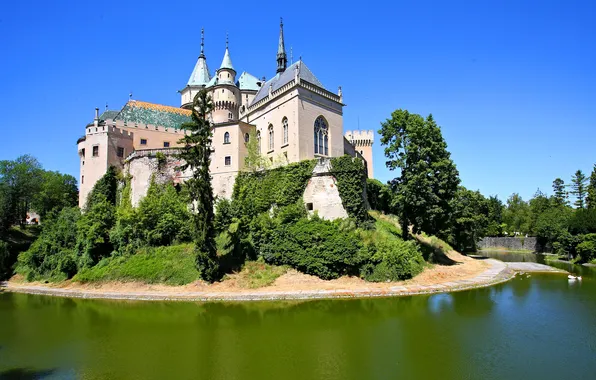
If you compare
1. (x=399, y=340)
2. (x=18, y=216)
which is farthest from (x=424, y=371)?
(x=18, y=216)

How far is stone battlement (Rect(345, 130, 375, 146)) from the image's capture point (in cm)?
5906

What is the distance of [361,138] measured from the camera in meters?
59.2

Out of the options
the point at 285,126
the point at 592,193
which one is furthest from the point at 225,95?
the point at 592,193

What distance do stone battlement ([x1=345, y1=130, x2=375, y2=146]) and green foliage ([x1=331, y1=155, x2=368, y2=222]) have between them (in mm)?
30273

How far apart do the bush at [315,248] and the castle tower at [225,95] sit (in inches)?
667

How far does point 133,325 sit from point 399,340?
1206cm

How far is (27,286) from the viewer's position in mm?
29672

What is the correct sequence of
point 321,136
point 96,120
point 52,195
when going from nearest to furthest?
point 321,136, point 96,120, point 52,195

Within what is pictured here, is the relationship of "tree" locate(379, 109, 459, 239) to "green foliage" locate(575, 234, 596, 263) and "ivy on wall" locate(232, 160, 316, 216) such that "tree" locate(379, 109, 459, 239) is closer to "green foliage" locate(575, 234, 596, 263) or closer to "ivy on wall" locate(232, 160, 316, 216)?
"ivy on wall" locate(232, 160, 316, 216)

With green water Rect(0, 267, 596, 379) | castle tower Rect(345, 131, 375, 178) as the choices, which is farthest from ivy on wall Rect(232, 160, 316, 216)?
castle tower Rect(345, 131, 375, 178)

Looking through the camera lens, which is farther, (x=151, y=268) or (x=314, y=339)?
(x=151, y=268)

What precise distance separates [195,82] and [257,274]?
3092cm

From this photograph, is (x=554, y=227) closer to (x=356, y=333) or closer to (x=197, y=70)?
(x=356, y=333)

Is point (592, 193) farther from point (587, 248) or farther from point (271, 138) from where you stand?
point (271, 138)
